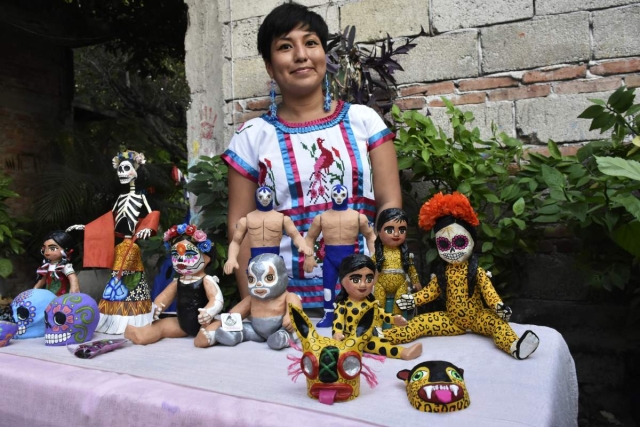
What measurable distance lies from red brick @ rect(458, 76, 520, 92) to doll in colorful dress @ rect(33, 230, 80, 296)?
2.17m

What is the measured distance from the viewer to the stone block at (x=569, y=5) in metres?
2.94

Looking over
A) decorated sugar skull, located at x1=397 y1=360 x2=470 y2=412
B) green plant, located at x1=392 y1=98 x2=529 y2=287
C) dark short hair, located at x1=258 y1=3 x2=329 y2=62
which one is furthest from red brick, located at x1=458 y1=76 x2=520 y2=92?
decorated sugar skull, located at x1=397 y1=360 x2=470 y2=412

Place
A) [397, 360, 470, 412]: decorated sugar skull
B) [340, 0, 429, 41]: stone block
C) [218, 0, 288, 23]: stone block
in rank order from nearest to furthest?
[397, 360, 470, 412]: decorated sugar skull
[340, 0, 429, 41]: stone block
[218, 0, 288, 23]: stone block

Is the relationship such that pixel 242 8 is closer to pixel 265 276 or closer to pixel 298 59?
pixel 298 59

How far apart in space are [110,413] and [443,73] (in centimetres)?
251

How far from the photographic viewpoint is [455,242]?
2004mm

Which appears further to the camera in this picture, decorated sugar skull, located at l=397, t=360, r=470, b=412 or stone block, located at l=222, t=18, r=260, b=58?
stone block, located at l=222, t=18, r=260, b=58

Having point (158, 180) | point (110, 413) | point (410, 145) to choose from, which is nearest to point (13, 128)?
point (158, 180)

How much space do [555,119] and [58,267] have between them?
8.21 feet

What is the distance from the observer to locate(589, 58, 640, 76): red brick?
2.93m

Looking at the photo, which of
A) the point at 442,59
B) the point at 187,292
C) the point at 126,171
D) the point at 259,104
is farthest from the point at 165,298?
the point at 442,59

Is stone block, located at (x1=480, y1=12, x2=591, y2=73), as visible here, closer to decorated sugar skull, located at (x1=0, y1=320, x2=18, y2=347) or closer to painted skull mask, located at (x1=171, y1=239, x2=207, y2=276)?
painted skull mask, located at (x1=171, y1=239, x2=207, y2=276)

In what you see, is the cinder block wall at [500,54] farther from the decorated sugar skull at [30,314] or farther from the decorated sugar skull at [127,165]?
the decorated sugar skull at [30,314]

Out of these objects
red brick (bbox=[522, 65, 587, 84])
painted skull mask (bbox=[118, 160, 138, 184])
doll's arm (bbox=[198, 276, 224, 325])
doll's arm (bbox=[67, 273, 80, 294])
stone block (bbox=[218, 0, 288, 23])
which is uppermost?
stone block (bbox=[218, 0, 288, 23])
